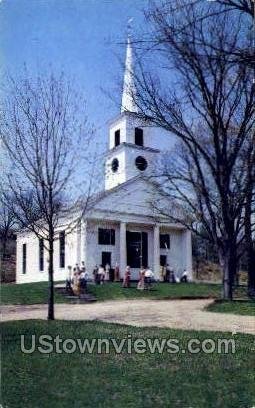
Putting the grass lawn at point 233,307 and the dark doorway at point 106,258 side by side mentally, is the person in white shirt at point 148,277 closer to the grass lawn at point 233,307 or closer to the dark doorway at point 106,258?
the dark doorway at point 106,258

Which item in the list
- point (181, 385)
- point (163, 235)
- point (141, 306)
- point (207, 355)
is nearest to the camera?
point (181, 385)

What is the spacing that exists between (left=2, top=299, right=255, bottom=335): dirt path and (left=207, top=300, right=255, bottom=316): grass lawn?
0.73ft

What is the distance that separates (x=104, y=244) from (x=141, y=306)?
16.1ft

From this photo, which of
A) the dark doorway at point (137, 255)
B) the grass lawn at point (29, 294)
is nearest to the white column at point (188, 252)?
the dark doorway at point (137, 255)

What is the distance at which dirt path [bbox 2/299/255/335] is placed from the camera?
29.8 ft

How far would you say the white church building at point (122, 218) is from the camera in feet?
28.3

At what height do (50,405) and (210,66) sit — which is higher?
(210,66)

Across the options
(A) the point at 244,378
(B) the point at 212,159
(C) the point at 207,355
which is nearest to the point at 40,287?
(B) the point at 212,159

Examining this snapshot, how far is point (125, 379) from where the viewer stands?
4984mm

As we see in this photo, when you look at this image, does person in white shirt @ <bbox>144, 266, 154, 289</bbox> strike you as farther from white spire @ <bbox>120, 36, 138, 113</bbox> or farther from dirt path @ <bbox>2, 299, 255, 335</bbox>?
white spire @ <bbox>120, 36, 138, 113</bbox>

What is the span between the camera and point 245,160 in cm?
879

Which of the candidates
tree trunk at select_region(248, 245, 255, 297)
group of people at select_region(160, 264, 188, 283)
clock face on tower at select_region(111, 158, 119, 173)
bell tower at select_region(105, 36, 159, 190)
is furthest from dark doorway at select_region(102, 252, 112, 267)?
clock face on tower at select_region(111, 158, 119, 173)

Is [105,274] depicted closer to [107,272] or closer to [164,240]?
[107,272]

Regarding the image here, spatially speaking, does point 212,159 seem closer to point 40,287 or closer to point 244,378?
point 244,378
